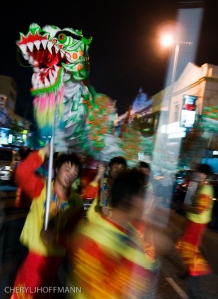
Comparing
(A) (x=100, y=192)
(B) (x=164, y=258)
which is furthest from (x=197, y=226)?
(A) (x=100, y=192)

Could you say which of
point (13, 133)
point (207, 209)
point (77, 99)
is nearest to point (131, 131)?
point (207, 209)

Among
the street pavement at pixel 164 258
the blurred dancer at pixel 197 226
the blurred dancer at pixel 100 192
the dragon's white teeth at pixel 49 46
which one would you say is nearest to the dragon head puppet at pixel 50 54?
the dragon's white teeth at pixel 49 46

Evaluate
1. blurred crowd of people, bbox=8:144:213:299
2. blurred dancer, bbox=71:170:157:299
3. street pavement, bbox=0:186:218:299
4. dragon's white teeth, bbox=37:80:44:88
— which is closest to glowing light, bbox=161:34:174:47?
street pavement, bbox=0:186:218:299

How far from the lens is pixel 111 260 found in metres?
1.68

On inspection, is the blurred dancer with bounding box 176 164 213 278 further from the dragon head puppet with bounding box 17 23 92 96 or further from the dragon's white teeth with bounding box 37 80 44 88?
the dragon's white teeth with bounding box 37 80 44 88

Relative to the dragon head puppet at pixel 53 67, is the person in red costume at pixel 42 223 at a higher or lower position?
lower

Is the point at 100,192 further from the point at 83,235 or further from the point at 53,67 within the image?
the point at 83,235

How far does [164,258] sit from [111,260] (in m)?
4.94

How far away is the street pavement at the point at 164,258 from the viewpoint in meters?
4.59

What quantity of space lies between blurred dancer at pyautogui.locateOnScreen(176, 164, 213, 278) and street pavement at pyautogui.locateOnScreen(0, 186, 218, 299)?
10.8 inches

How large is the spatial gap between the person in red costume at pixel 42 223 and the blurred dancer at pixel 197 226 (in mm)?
2724

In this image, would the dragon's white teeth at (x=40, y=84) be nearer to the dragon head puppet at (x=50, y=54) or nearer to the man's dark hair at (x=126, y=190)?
the dragon head puppet at (x=50, y=54)

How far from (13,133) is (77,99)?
29728 millimetres

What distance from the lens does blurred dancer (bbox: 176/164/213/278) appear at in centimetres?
487
